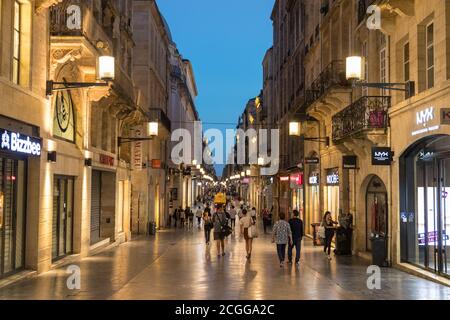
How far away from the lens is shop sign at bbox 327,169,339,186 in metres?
25.8

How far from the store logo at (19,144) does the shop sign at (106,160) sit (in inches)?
335

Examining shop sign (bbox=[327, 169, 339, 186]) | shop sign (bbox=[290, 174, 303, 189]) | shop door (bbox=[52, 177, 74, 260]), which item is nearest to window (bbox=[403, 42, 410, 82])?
shop sign (bbox=[327, 169, 339, 186])

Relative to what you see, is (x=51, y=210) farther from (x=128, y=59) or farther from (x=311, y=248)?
(x=128, y=59)

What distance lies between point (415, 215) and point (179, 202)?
40.9m

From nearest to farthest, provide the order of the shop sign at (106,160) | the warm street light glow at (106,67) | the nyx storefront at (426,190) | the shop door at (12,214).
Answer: the shop door at (12,214)
the nyx storefront at (426,190)
the warm street light glow at (106,67)
the shop sign at (106,160)

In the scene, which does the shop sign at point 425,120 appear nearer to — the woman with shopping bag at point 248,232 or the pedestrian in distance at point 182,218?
the woman with shopping bag at point 248,232

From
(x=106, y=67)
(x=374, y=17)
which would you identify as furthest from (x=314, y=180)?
(x=106, y=67)

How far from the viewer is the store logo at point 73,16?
59.4ft

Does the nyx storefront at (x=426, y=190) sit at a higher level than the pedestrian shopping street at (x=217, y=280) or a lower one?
higher

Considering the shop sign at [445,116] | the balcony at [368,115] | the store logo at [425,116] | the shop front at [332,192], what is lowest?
the shop front at [332,192]

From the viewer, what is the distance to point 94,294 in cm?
1315

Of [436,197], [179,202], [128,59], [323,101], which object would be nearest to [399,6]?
[436,197]

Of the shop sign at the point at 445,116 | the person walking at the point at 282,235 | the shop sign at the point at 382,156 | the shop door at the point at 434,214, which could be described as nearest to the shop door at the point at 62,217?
the person walking at the point at 282,235

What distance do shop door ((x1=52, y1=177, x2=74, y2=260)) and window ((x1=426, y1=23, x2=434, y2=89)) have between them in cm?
1111
